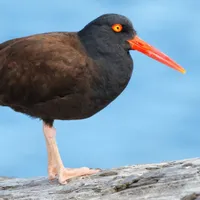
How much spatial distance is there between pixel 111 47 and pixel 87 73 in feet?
2.05

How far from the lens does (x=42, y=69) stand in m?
8.03

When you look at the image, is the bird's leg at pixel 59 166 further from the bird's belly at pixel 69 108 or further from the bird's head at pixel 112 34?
the bird's head at pixel 112 34

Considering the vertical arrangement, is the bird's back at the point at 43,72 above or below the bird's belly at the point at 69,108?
above

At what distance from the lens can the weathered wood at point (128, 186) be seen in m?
6.43

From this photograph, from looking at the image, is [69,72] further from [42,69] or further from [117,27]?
[117,27]

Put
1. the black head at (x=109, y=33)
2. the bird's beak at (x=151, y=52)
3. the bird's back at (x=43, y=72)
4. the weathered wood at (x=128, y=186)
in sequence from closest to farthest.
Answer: the weathered wood at (x=128, y=186)
the bird's back at (x=43, y=72)
the black head at (x=109, y=33)
the bird's beak at (x=151, y=52)

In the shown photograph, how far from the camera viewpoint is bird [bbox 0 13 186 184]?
7.82m

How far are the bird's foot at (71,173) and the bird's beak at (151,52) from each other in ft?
6.56

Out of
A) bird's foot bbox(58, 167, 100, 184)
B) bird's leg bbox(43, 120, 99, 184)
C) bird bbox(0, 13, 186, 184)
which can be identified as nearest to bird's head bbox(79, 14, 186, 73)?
bird bbox(0, 13, 186, 184)

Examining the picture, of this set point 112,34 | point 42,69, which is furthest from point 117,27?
point 42,69

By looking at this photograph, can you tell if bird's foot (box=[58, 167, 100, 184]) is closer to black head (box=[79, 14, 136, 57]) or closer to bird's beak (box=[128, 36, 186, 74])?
black head (box=[79, 14, 136, 57])

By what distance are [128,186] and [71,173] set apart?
137cm

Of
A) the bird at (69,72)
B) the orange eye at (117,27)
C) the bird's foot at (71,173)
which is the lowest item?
the bird's foot at (71,173)

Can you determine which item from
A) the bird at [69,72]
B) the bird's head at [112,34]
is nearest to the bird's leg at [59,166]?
the bird at [69,72]
